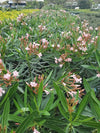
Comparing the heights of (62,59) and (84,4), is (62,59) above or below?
below

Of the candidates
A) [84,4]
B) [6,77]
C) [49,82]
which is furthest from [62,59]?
[84,4]

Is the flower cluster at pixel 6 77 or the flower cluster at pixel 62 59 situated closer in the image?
the flower cluster at pixel 6 77

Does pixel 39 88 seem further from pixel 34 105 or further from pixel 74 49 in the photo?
pixel 74 49

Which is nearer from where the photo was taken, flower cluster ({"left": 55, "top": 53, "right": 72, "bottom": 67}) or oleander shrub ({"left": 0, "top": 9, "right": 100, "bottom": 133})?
oleander shrub ({"left": 0, "top": 9, "right": 100, "bottom": 133})

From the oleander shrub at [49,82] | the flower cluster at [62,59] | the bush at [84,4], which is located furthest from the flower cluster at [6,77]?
the bush at [84,4]

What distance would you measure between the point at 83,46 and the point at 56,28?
150 centimetres

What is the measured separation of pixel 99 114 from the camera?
77 cm

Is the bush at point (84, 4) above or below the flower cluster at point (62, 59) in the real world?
above

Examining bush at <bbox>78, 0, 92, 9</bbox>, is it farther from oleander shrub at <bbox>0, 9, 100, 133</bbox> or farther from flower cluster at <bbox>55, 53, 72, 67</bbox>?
flower cluster at <bbox>55, 53, 72, 67</bbox>

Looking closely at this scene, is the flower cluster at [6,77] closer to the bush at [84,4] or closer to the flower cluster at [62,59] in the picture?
the flower cluster at [62,59]

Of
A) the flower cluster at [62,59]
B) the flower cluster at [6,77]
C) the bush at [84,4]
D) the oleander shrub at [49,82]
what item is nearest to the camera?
the oleander shrub at [49,82]

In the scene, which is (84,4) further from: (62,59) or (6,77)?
(6,77)

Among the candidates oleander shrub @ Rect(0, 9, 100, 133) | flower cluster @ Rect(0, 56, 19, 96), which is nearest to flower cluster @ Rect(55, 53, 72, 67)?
oleander shrub @ Rect(0, 9, 100, 133)

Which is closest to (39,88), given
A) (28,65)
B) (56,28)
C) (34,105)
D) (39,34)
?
(34,105)
